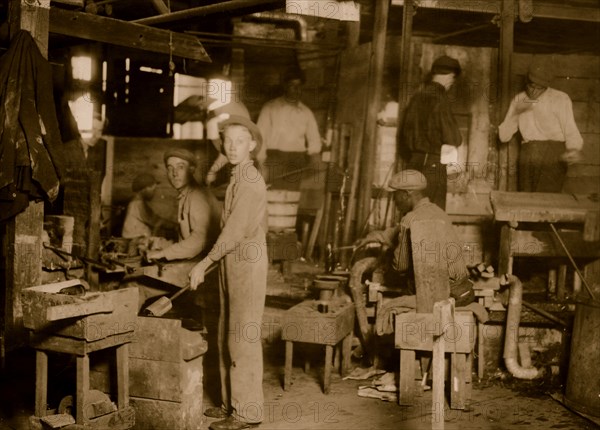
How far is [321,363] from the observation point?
8.23 m

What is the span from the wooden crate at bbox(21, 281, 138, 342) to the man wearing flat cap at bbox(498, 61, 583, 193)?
6.51 metres

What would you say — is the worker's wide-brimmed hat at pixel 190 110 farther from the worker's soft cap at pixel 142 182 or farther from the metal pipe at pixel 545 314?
the metal pipe at pixel 545 314

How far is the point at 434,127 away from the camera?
9.30 metres

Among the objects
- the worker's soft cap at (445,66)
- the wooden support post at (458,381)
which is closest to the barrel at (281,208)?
the worker's soft cap at (445,66)

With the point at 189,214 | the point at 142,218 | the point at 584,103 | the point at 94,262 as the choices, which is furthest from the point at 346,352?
the point at 584,103

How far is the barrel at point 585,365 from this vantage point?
22.5 feet

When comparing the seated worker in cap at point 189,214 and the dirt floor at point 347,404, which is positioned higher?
the seated worker in cap at point 189,214

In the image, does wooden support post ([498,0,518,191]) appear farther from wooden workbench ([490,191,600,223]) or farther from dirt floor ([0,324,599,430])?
dirt floor ([0,324,599,430])

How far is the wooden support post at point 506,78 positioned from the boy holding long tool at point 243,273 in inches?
213

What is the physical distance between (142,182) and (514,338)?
6357mm

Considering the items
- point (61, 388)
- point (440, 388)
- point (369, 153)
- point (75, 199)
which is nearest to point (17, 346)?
point (61, 388)

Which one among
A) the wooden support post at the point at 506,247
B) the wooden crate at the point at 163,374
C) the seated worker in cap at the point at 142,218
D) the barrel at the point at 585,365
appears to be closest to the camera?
the wooden crate at the point at 163,374

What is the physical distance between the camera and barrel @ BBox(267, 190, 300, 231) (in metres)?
9.23

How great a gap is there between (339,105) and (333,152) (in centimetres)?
79
